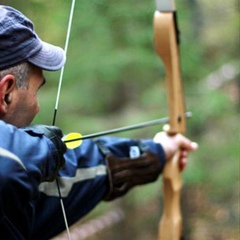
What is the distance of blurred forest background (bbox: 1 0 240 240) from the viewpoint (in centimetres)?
345

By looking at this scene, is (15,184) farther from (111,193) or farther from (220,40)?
(220,40)

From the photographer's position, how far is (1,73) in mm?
1200

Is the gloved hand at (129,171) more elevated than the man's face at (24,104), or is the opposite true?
the man's face at (24,104)

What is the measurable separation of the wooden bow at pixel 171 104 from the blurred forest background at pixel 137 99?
79 centimetres

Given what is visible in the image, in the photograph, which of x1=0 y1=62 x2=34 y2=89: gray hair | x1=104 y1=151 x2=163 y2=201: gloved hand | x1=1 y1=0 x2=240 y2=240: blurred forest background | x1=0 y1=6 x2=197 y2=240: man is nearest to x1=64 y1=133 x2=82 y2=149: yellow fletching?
x1=0 y1=6 x2=197 y2=240: man

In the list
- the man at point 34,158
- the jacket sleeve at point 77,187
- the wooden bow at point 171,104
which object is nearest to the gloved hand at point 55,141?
the man at point 34,158

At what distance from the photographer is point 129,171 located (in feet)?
6.64

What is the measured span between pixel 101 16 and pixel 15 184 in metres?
2.60

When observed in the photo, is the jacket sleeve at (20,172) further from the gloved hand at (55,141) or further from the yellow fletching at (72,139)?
the yellow fletching at (72,139)

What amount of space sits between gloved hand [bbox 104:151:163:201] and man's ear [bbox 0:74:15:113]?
0.75 meters

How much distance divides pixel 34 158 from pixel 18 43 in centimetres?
27

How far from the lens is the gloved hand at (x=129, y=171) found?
6.36 ft

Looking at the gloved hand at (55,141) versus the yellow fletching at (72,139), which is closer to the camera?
the gloved hand at (55,141)

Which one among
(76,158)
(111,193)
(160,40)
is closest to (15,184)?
(76,158)
